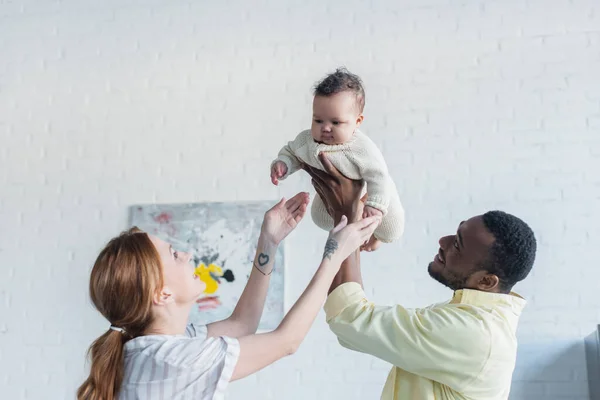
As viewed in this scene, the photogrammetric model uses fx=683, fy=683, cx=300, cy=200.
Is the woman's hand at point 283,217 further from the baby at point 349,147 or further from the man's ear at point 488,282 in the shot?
the man's ear at point 488,282

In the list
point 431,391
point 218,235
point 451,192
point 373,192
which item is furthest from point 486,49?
point 431,391

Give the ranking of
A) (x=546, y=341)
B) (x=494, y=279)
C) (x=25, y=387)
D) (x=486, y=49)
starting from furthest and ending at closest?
(x=25, y=387) → (x=486, y=49) → (x=546, y=341) → (x=494, y=279)

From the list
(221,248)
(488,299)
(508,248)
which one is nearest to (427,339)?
(488,299)

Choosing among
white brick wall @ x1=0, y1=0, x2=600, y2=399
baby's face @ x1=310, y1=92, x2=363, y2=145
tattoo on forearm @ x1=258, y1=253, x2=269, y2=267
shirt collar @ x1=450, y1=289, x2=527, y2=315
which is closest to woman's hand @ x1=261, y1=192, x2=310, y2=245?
tattoo on forearm @ x1=258, y1=253, x2=269, y2=267

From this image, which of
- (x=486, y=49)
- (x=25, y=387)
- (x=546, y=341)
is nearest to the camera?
(x=546, y=341)

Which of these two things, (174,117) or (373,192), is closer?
(373,192)

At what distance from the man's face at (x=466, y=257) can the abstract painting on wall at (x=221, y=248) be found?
1973 millimetres

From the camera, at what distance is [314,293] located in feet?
5.56

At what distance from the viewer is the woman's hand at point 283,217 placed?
2.03 meters

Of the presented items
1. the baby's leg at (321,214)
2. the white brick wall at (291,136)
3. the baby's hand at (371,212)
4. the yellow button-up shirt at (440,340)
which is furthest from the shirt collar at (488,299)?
the white brick wall at (291,136)

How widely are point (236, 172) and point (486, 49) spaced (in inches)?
61.3

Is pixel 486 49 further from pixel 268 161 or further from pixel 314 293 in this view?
pixel 314 293

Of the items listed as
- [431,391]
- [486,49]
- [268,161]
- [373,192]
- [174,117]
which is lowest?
[431,391]

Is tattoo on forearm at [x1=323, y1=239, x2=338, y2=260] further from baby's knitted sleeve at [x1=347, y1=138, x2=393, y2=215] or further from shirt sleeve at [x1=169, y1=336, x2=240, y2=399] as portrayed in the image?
shirt sleeve at [x1=169, y1=336, x2=240, y2=399]
